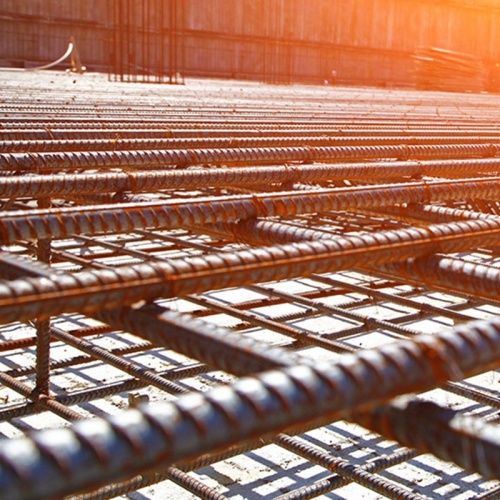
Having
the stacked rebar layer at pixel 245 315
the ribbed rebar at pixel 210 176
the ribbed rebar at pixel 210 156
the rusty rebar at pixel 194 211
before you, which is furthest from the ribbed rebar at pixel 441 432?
the ribbed rebar at pixel 210 156

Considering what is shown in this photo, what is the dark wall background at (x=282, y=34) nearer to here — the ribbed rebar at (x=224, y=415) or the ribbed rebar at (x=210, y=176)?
the ribbed rebar at (x=210, y=176)

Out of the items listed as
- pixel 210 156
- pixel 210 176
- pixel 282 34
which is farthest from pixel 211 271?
pixel 282 34

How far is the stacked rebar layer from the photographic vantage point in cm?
116

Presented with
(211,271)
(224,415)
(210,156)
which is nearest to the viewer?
(224,415)

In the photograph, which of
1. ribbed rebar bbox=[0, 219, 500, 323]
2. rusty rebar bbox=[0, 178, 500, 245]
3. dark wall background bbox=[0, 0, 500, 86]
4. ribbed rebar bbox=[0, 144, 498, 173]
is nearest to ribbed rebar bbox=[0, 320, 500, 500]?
ribbed rebar bbox=[0, 219, 500, 323]

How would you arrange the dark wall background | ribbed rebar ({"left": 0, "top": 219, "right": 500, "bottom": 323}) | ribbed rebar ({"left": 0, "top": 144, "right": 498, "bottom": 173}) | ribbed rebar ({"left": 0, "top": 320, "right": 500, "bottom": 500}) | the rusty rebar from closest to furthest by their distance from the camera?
ribbed rebar ({"left": 0, "top": 320, "right": 500, "bottom": 500})
ribbed rebar ({"left": 0, "top": 219, "right": 500, "bottom": 323})
the rusty rebar
ribbed rebar ({"left": 0, "top": 144, "right": 498, "bottom": 173})
the dark wall background

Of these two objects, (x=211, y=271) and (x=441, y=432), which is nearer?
(x=441, y=432)

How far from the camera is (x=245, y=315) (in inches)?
160

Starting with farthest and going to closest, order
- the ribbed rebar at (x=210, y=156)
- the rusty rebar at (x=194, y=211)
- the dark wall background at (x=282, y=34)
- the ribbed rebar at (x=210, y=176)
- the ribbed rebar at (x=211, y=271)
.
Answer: the dark wall background at (x=282, y=34) → the ribbed rebar at (x=210, y=156) → the ribbed rebar at (x=210, y=176) → the rusty rebar at (x=194, y=211) → the ribbed rebar at (x=211, y=271)

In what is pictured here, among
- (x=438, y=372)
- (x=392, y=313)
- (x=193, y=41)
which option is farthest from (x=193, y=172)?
(x=193, y=41)

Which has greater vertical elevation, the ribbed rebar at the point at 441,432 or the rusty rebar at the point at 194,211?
the rusty rebar at the point at 194,211

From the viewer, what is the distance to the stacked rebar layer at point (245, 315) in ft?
3.80

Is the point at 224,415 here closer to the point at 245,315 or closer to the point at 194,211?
the point at 194,211

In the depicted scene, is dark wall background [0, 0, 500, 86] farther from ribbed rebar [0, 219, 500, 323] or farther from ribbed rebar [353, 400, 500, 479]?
ribbed rebar [353, 400, 500, 479]
